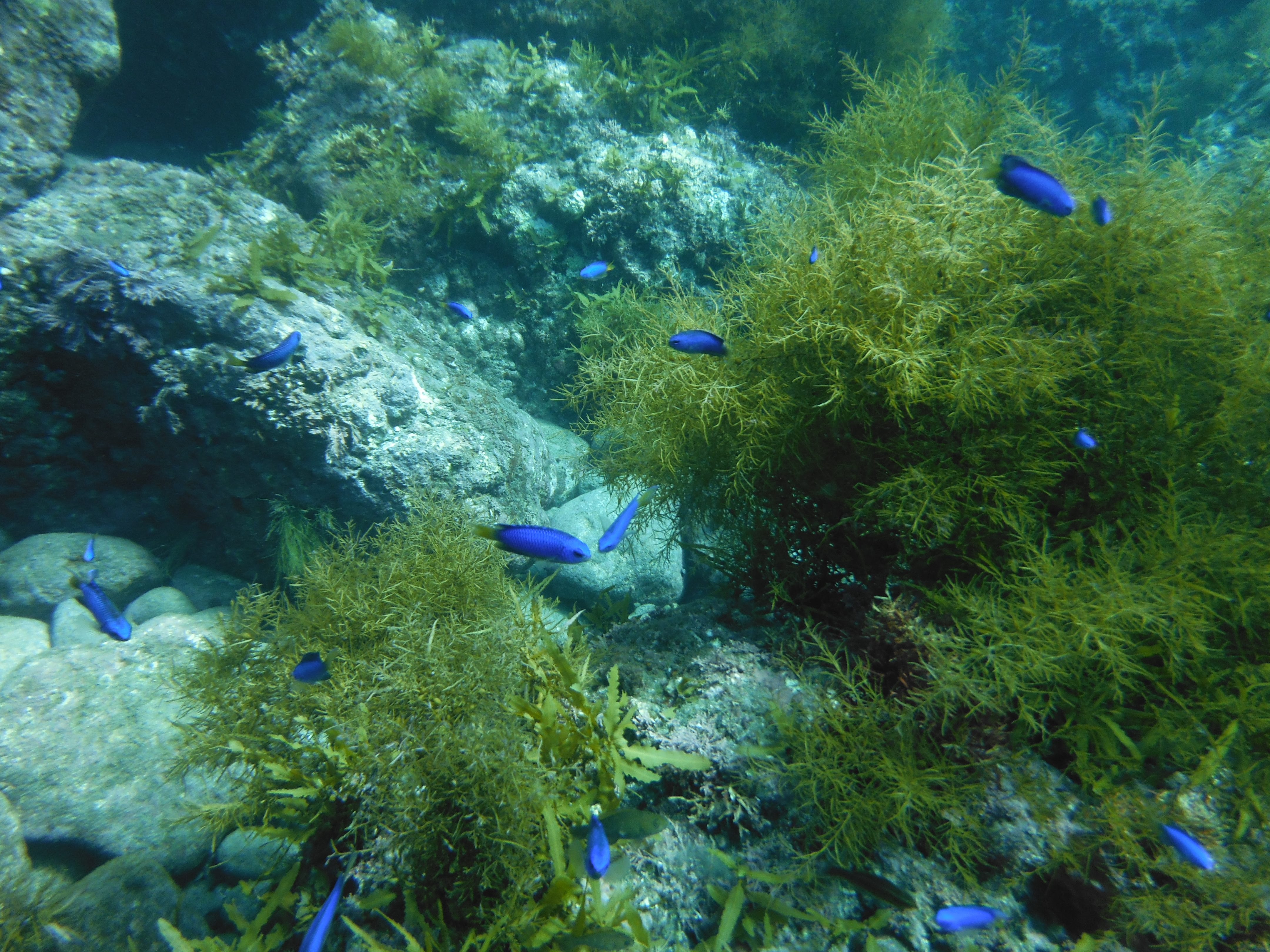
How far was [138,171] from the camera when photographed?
5625mm

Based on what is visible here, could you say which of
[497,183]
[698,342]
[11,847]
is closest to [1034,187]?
[698,342]

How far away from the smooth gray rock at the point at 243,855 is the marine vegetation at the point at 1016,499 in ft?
11.7

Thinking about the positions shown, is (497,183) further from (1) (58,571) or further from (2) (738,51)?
(1) (58,571)

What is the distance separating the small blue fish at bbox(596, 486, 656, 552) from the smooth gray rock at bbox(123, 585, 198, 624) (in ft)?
15.9

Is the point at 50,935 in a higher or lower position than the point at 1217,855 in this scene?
lower

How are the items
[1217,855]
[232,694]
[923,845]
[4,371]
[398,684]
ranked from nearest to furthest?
[1217,855] < [923,845] < [398,684] < [232,694] < [4,371]

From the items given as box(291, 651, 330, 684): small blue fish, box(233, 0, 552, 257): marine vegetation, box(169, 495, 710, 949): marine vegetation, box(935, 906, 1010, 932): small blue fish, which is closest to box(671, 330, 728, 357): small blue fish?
box(169, 495, 710, 949): marine vegetation

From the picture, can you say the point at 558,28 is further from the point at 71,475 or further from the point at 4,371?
the point at 71,475

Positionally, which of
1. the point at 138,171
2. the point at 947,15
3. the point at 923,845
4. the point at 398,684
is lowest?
the point at 398,684

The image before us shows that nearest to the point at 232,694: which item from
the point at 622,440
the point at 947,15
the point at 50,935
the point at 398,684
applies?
the point at 50,935

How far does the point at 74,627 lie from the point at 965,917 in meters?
7.66

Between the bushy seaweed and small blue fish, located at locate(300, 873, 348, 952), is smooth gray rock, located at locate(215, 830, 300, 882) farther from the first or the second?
small blue fish, located at locate(300, 873, 348, 952)

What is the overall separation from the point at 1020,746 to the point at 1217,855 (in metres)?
0.81

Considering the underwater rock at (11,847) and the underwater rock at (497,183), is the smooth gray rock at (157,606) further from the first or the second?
the underwater rock at (497,183)
